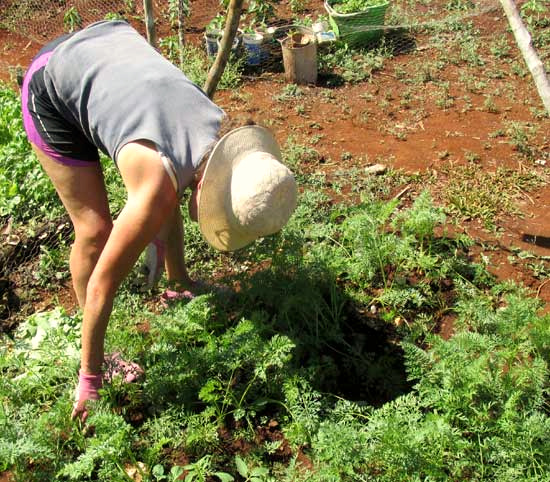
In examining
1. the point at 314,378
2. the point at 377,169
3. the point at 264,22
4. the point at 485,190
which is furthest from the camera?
the point at 264,22

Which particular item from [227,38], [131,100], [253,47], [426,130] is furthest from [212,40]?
[131,100]

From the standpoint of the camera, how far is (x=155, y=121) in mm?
2217

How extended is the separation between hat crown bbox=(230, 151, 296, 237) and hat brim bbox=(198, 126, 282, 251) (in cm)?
3

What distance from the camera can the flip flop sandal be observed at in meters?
2.74

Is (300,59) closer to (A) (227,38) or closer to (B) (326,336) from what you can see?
(A) (227,38)

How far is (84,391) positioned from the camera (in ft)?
8.81

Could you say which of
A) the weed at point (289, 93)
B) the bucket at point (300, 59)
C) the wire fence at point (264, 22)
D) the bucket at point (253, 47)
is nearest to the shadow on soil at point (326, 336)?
the weed at point (289, 93)

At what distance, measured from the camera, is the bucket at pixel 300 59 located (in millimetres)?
5805

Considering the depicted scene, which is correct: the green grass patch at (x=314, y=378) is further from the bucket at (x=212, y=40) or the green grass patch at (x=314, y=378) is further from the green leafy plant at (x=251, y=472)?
the bucket at (x=212, y=40)

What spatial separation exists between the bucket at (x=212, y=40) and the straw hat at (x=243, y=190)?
402cm

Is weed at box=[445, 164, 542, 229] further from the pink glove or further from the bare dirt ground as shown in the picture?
the pink glove

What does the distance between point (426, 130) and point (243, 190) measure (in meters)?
3.25

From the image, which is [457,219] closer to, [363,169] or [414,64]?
[363,169]

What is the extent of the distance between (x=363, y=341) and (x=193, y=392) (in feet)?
3.17
